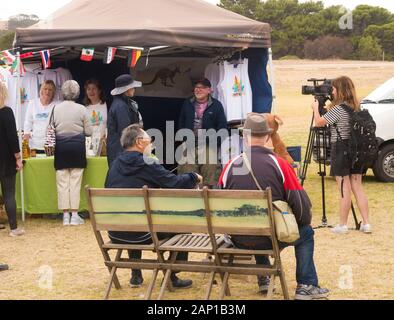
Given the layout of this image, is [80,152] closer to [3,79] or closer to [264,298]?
[3,79]

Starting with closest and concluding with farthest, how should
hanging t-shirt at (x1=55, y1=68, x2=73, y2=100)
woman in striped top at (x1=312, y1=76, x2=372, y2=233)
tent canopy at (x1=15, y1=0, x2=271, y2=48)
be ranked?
1. woman in striped top at (x1=312, y1=76, x2=372, y2=233)
2. tent canopy at (x1=15, y1=0, x2=271, y2=48)
3. hanging t-shirt at (x1=55, y1=68, x2=73, y2=100)

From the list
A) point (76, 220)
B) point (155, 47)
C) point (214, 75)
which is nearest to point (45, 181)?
point (76, 220)

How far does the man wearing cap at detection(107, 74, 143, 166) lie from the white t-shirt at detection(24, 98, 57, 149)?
1.36 meters

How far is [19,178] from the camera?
8.89m

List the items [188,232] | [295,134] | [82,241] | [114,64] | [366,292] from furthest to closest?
1. [295,134]
2. [114,64]
3. [82,241]
4. [366,292]
5. [188,232]

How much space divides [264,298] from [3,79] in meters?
5.16

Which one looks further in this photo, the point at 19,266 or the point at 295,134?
the point at 295,134

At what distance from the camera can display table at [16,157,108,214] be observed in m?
8.88

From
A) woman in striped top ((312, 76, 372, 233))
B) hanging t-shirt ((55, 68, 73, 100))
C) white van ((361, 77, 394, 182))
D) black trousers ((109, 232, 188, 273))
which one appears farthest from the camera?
white van ((361, 77, 394, 182))

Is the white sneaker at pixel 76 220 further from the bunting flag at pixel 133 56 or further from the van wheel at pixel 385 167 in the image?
the van wheel at pixel 385 167

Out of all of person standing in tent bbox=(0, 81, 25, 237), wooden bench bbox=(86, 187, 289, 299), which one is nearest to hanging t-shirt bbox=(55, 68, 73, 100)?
person standing in tent bbox=(0, 81, 25, 237)

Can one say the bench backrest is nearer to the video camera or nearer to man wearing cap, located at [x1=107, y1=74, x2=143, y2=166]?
man wearing cap, located at [x1=107, y1=74, x2=143, y2=166]

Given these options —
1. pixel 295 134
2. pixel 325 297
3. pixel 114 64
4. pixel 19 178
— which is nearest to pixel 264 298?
pixel 325 297

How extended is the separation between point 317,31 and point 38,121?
Answer: 4205 centimetres
